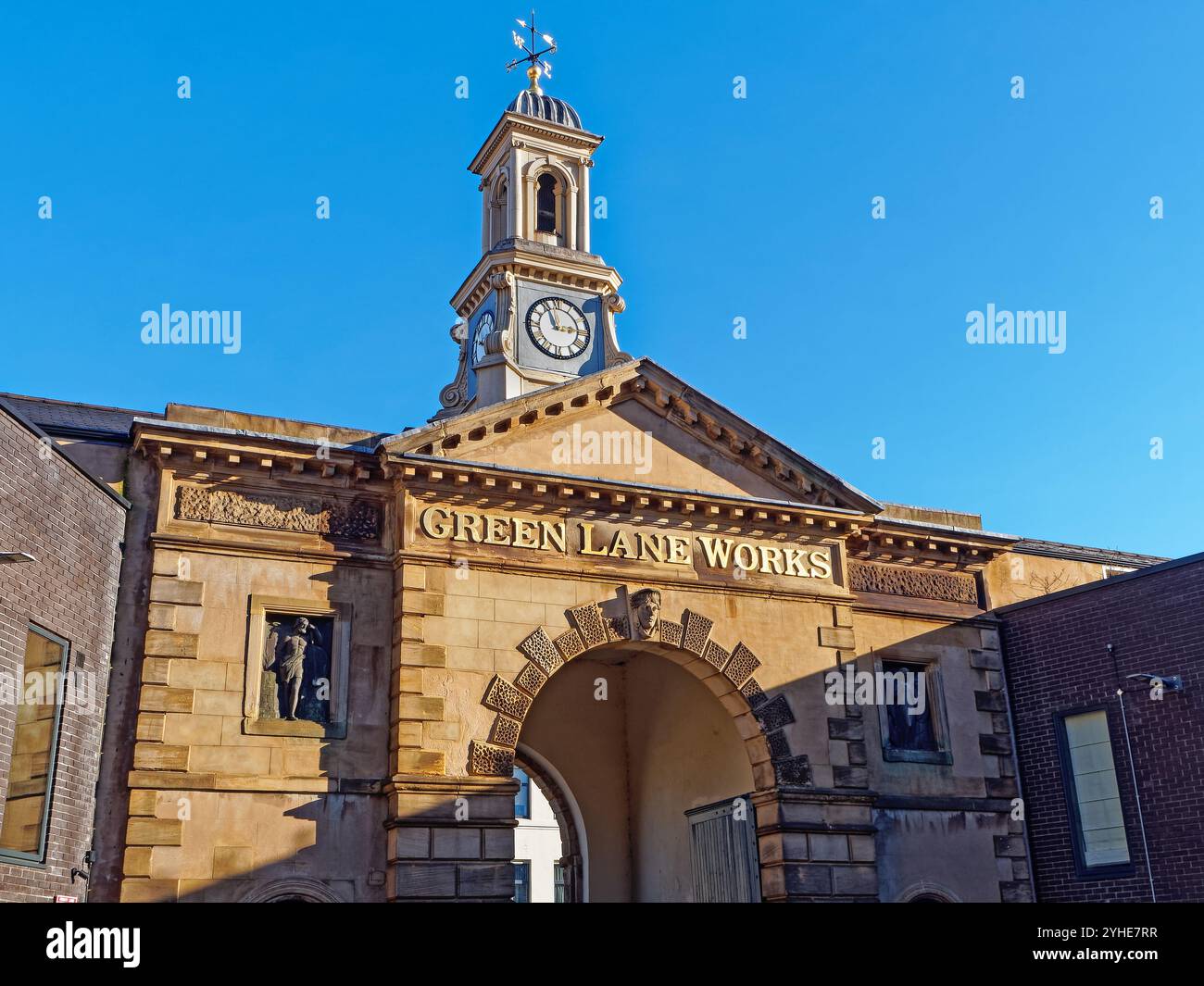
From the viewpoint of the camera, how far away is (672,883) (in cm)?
2327

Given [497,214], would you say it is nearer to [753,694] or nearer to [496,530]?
[496,530]

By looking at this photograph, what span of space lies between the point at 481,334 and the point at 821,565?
572 inches

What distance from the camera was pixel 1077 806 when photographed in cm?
2175

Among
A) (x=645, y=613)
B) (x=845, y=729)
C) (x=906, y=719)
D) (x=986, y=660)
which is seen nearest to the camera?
(x=645, y=613)

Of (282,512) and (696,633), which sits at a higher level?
(282,512)

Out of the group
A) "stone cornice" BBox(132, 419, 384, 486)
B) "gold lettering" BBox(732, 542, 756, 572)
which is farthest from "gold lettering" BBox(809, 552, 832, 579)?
"stone cornice" BBox(132, 419, 384, 486)

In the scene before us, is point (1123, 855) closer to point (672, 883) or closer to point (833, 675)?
point (833, 675)

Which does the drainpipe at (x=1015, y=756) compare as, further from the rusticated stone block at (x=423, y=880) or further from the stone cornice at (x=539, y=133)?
the stone cornice at (x=539, y=133)

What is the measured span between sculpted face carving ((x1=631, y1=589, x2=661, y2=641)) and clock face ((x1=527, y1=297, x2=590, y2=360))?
1291 centimetres

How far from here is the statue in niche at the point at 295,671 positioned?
1780cm

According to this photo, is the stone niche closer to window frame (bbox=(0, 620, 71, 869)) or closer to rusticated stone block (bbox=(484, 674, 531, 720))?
rusticated stone block (bbox=(484, 674, 531, 720))

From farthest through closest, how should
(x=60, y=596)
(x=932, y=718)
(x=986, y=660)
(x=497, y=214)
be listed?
(x=497, y=214) < (x=986, y=660) < (x=932, y=718) < (x=60, y=596)

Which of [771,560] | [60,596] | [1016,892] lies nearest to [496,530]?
[771,560]
